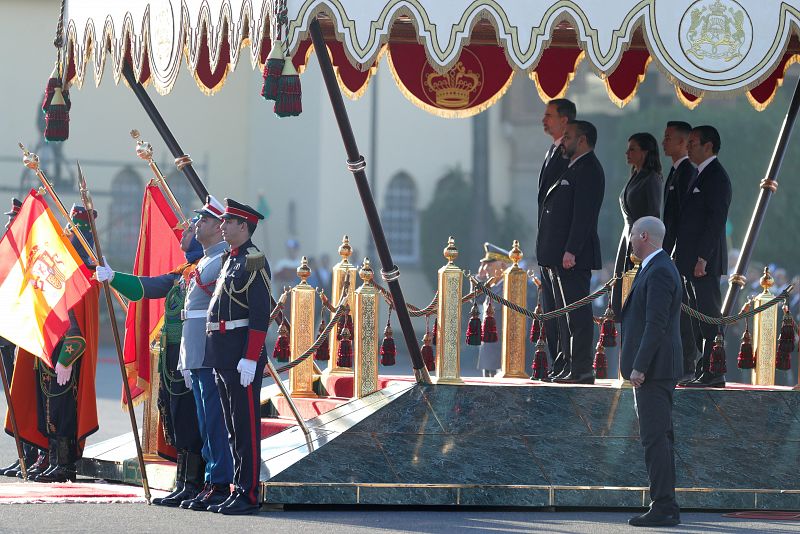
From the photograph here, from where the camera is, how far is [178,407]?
1046cm

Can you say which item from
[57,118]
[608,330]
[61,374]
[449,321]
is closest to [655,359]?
[608,330]

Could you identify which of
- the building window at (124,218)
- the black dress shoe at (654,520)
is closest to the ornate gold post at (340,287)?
the black dress shoe at (654,520)

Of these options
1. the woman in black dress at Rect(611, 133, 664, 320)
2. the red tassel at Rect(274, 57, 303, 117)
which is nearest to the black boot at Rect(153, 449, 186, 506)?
the red tassel at Rect(274, 57, 303, 117)

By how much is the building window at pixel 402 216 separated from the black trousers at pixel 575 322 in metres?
32.7

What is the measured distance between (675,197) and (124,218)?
31.8 metres

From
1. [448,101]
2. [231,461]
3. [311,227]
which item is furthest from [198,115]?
[231,461]

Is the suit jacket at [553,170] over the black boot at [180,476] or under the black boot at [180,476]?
over

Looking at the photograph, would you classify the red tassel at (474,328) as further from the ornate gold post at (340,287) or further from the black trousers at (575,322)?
the ornate gold post at (340,287)

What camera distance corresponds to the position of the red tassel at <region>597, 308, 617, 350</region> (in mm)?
11258

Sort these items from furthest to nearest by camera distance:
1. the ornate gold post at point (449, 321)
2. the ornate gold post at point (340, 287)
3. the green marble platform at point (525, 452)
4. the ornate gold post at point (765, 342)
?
the ornate gold post at point (765, 342) < the ornate gold post at point (340, 287) < the ornate gold post at point (449, 321) < the green marble platform at point (525, 452)

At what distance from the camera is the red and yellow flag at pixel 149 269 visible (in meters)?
11.3

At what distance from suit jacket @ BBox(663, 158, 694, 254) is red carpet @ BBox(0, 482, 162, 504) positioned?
13.5 ft

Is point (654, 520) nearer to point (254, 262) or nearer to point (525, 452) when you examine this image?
point (525, 452)

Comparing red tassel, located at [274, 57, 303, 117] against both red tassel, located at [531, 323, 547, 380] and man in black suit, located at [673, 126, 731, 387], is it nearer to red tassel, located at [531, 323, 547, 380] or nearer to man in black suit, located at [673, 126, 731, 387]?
red tassel, located at [531, 323, 547, 380]
